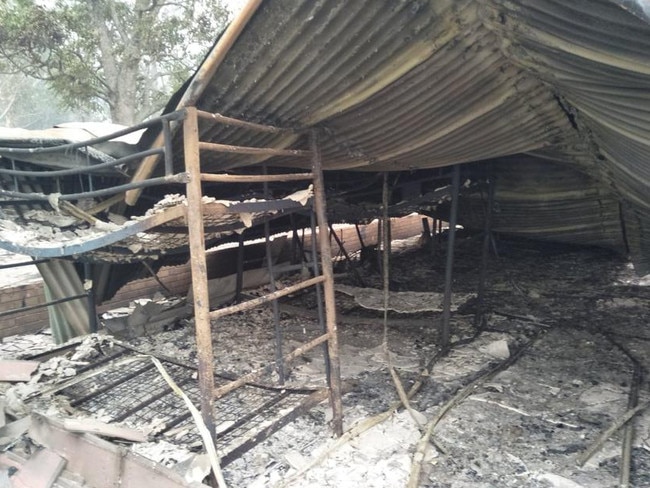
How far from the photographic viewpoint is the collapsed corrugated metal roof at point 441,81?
1.77 m

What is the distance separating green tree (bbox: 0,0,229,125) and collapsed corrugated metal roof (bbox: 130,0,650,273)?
767 cm

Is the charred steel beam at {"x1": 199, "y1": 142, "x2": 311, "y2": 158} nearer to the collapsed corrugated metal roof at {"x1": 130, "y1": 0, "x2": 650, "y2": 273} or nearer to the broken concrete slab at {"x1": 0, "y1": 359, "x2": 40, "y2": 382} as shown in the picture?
the collapsed corrugated metal roof at {"x1": 130, "y1": 0, "x2": 650, "y2": 273}

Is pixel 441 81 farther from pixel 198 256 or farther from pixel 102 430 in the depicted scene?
pixel 102 430

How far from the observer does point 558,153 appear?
3.51 metres

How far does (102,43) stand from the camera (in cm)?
984

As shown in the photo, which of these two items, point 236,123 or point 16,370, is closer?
point 236,123

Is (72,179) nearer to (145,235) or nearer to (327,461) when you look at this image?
(145,235)

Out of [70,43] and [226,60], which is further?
[70,43]

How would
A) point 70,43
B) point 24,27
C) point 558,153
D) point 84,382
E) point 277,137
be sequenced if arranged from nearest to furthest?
point 277,137
point 558,153
point 84,382
point 24,27
point 70,43

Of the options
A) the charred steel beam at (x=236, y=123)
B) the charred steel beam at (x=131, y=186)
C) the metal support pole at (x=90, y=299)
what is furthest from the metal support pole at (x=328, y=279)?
the metal support pole at (x=90, y=299)

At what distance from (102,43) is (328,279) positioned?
932 cm

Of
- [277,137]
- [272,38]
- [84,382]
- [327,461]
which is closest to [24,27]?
[84,382]

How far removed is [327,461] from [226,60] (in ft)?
8.16

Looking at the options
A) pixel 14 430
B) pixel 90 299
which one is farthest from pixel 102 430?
pixel 90 299
